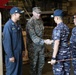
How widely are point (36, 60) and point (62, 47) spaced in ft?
3.65

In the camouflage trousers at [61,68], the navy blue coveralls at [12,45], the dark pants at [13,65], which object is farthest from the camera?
the dark pants at [13,65]

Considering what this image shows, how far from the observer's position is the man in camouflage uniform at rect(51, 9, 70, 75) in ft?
13.3

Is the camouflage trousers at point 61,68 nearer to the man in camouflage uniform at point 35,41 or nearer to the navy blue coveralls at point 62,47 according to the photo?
the navy blue coveralls at point 62,47

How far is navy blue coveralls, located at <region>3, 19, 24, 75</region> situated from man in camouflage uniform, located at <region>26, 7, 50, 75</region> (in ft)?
1.33

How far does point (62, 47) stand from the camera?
4.13 m

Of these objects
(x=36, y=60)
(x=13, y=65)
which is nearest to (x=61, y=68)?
(x=13, y=65)

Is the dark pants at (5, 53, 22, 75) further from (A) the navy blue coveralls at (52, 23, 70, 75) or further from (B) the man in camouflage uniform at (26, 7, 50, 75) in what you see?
(A) the navy blue coveralls at (52, 23, 70, 75)

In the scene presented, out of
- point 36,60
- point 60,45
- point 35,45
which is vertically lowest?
point 36,60

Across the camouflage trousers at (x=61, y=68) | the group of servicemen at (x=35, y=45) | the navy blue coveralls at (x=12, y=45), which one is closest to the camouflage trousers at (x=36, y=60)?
the group of servicemen at (x=35, y=45)

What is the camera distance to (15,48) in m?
4.53

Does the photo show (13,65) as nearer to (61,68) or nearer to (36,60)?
(36,60)

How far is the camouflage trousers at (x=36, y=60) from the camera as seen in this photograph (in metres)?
5.10

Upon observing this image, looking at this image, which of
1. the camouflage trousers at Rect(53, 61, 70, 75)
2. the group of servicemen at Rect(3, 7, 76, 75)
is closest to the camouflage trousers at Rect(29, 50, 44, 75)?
the group of servicemen at Rect(3, 7, 76, 75)

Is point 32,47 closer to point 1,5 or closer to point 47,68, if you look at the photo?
point 1,5
